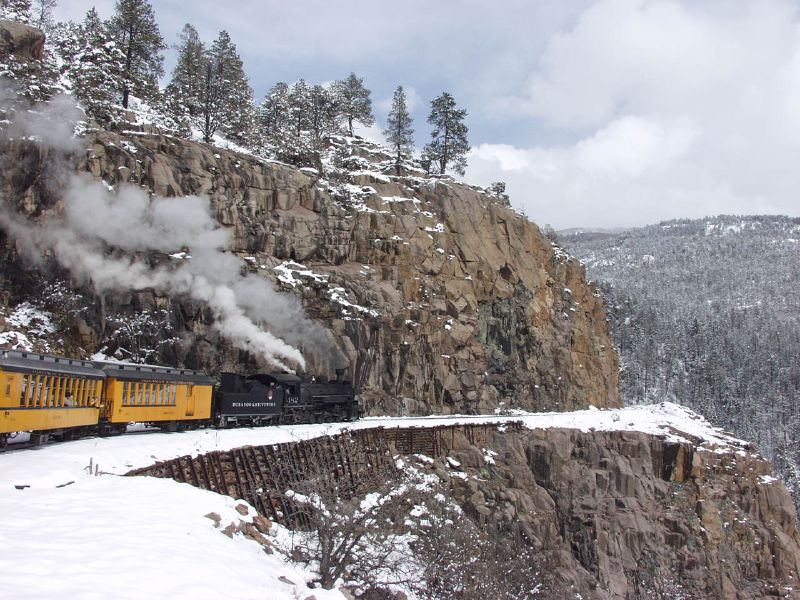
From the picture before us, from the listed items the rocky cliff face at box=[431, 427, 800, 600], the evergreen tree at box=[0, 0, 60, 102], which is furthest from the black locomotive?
the evergreen tree at box=[0, 0, 60, 102]

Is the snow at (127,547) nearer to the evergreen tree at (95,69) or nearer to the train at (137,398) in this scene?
the train at (137,398)

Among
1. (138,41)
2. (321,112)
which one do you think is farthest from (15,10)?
(321,112)

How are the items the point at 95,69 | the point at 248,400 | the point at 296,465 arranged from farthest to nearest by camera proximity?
the point at 95,69 → the point at 248,400 → the point at 296,465

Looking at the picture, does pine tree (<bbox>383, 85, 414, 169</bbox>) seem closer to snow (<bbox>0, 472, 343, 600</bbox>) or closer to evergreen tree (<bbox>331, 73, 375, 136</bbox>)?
evergreen tree (<bbox>331, 73, 375, 136</bbox>)

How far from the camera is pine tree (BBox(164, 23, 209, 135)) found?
4303 cm

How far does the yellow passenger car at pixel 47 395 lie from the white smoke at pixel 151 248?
12380 millimetres

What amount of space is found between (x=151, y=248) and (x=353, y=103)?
33.7m

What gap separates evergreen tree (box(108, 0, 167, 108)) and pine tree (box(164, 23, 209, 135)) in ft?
7.09

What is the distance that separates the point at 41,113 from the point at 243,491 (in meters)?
24.4

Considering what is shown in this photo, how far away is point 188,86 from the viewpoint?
4619 cm

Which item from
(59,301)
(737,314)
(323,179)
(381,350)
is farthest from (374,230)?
(737,314)

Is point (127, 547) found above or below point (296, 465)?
above

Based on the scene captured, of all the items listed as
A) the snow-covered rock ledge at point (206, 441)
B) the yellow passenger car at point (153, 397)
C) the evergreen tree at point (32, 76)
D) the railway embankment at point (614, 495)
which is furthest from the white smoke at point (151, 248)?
the railway embankment at point (614, 495)

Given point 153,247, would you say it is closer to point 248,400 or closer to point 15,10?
point 248,400
